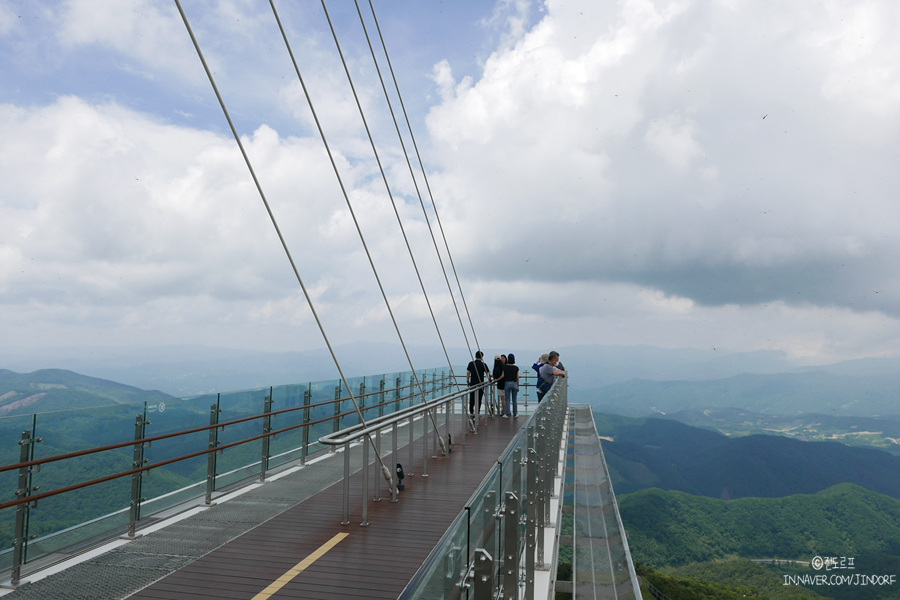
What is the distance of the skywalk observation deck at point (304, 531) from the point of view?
3693 millimetres

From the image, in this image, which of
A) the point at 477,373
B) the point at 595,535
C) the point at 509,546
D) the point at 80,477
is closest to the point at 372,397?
the point at 477,373

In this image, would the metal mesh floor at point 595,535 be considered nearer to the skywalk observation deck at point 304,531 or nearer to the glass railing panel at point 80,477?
the skywalk observation deck at point 304,531

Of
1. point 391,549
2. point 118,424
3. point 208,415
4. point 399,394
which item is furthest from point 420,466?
point 399,394

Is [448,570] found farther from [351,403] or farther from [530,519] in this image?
[351,403]

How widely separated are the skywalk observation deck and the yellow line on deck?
0.06 feet

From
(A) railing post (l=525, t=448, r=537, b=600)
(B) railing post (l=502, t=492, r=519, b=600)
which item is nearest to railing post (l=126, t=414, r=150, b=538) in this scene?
(A) railing post (l=525, t=448, r=537, b=600)

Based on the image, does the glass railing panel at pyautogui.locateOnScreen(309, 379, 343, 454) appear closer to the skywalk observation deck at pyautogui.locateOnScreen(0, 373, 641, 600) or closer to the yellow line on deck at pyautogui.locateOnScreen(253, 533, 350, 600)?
the skywalk observation deck at pyautogui.locateOnScreen(0, 373, 641, 600)

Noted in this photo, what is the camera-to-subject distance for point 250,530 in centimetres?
615

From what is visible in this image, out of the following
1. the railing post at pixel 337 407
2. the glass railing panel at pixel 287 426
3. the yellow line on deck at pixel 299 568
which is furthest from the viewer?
the railing post at pixel 337 407

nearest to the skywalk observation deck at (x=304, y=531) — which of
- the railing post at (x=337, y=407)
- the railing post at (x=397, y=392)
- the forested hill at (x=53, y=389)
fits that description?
the railing post at (x=337, y=407)

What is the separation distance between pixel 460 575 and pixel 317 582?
260cm

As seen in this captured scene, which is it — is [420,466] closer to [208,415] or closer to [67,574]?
[208,415]

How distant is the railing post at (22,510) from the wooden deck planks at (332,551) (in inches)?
46.0

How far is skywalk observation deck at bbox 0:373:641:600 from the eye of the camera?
369cm
